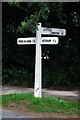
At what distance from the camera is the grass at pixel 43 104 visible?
11.1 metres

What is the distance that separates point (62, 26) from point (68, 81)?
310cm

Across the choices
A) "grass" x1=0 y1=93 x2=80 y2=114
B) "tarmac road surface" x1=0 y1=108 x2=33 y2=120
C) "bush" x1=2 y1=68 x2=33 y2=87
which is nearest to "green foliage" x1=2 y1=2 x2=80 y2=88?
"bush" x1=2 y1=68 x2=33 y2=87

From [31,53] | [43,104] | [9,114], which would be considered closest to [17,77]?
A: [31,53]

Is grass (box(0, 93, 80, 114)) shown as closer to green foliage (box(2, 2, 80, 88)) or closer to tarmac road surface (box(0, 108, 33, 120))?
tarmac road surface (box(0, 108, 33, 120))

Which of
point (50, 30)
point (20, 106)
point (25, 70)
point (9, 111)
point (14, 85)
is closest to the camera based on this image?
point (9, 111)

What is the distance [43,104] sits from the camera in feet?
38.5

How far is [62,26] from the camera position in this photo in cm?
2114

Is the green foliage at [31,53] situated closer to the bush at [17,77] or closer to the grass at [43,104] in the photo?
the bush at [17,77]

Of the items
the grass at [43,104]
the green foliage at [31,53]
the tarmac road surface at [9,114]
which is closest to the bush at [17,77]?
the green foliage at [31,53]

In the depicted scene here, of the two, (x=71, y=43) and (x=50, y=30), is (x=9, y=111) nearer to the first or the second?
(x=50, y=30)

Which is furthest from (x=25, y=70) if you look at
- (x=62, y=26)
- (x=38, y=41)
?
(x=38, y=41)

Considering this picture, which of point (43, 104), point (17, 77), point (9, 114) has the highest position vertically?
point (17, 77)

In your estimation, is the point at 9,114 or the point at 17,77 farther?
the point at 17,77

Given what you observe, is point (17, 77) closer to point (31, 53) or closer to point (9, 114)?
point (31, 53)
